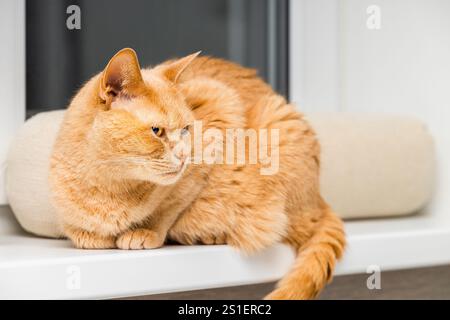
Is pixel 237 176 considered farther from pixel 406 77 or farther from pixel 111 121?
pixel 406 77

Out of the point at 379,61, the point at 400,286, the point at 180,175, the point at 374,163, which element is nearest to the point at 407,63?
the point at 379,61

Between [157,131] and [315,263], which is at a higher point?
[157,131]

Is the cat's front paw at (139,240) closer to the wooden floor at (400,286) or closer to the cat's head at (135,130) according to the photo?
the cat's head at (135,130)

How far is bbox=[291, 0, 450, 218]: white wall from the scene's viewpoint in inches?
63.1

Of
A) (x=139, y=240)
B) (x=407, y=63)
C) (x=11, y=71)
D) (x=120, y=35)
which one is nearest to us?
(x=139, y=240)

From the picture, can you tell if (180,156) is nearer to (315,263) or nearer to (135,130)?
(135,130)

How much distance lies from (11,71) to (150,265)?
0.66m

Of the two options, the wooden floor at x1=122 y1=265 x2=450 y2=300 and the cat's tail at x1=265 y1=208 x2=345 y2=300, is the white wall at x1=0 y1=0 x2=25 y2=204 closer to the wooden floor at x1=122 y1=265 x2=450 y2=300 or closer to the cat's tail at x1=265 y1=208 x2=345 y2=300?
the cat's tail at x1=265 y1=208 x2=345 y2=300

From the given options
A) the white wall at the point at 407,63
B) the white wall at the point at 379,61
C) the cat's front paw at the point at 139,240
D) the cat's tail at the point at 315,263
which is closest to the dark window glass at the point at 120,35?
the white wall at the point at 379,61

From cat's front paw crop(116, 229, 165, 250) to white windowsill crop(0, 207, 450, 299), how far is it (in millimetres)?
21

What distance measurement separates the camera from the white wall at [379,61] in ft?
5.25

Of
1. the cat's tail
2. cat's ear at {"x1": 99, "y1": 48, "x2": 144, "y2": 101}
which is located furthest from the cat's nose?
the cat's tail

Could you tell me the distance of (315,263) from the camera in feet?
3.51
